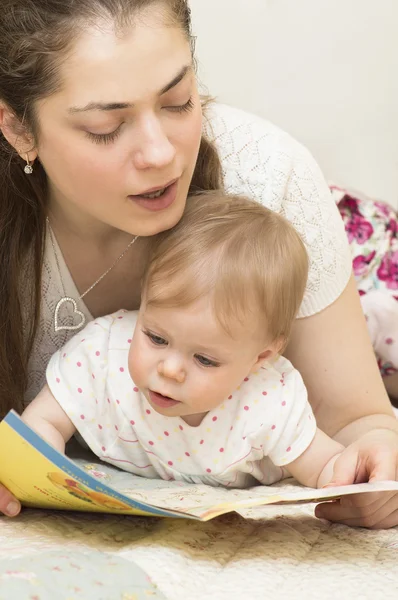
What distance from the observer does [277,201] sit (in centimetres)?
151

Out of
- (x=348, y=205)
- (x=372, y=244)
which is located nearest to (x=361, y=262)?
(x=372, y=244)

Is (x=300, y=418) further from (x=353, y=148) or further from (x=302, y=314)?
(x=353, y=148)

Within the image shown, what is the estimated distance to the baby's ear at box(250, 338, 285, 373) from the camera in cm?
130

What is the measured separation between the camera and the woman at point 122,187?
1213mm

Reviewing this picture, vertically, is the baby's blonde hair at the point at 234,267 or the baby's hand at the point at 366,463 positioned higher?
the baby's blonde hair at the point at 234,267

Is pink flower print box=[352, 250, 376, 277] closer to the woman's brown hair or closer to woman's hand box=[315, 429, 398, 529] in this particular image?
the woman's brown hair

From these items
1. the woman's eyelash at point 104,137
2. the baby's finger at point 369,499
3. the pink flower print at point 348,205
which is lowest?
the pink flower print at point 348,205

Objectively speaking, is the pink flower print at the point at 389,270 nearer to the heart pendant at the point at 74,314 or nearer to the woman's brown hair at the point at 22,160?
the woman's brown hair at the point at 22,160

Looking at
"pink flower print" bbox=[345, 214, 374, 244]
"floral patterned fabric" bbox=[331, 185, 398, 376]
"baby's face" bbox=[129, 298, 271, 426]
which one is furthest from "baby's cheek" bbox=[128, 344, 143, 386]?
"pink flower print" bbox=[345, 214, 374, 244]

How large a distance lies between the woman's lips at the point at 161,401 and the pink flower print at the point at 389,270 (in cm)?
88

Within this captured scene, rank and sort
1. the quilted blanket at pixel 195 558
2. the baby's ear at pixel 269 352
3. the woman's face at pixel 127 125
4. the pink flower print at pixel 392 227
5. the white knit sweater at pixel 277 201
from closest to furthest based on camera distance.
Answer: the quilted blanket at pixel 195 558, the woman's face at pixel 127 125, the baby's ear at pixel 269 352, the white knit sweater at pixel 277 201, the pink flower print at pixel 392 227

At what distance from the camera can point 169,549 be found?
1.10 m

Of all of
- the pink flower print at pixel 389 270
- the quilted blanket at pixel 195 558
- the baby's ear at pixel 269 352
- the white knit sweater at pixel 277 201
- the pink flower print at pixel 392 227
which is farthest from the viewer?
the pink flower print at pixel 392 227

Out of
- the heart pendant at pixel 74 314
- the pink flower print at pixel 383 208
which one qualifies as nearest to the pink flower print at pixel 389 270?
the pink flower print at pixel 383 208
